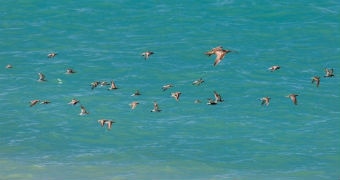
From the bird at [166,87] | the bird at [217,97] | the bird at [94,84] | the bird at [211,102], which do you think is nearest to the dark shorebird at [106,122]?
the bird at [94,84]

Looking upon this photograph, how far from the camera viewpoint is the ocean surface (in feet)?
197

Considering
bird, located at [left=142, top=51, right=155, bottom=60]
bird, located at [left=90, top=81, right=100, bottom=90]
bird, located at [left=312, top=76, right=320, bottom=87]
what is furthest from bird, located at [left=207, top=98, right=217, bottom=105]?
bird, located at [left=90, top=81, right=100, bottom=90]

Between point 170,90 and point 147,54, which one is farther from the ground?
point 147,54

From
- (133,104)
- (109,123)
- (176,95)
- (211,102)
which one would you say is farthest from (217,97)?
(109,123)

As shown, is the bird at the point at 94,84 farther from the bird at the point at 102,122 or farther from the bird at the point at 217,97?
the bird at the point at 217,97

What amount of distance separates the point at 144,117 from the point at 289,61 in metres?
13.6

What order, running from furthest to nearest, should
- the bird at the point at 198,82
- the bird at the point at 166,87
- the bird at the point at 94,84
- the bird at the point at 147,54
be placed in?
the bird at the point at 147,54
the bird at the point at 198,82
the bird at the point at 166,87
the bird at the point at 94,84

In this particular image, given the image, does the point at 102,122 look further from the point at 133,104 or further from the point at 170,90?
the point at 170,90

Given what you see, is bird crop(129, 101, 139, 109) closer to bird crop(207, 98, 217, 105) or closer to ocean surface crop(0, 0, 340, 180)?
ocean surface crop(0, 0, 340, 180)

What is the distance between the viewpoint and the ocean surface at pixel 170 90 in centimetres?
5991

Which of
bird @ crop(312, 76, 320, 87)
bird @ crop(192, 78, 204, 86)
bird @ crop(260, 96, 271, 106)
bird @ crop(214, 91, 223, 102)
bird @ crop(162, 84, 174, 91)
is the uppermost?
bird @ crop(192, 78, 204, 86)

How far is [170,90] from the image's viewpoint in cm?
7075

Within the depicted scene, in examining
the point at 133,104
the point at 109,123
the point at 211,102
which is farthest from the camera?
the point at 211,102

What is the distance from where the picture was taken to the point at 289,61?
75.2 m
